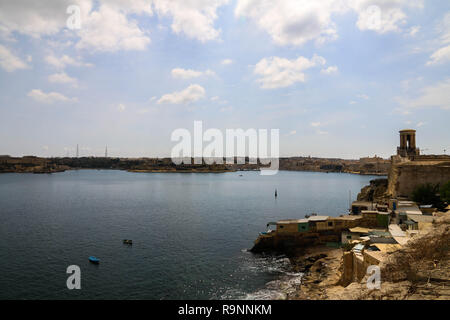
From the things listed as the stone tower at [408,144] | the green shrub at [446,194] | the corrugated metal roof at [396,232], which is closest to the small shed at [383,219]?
the corrugated metal roof at [396,232]

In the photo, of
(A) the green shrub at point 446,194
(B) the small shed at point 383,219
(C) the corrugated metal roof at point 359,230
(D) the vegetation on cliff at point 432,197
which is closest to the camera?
(C) the corrugated metal roof at point 359,230

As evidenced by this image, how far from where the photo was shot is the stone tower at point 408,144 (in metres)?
43.0

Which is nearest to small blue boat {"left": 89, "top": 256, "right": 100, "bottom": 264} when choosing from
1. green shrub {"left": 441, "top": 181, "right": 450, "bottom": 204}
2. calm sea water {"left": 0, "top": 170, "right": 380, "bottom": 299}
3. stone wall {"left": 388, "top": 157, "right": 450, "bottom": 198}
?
calm sea water {"left": 0, "top": 170, "right": 380, "bottom": 299}

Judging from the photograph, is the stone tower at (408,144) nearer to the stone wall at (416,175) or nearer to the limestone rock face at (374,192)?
the limestone rock face at (374,192)

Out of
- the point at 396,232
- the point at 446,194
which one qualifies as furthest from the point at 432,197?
the point at 396,232

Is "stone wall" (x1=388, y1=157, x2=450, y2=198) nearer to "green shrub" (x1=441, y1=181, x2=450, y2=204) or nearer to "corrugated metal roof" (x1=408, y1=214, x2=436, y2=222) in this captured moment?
"green shrub" (x1=441, y1=181, x2=450, y2=204)

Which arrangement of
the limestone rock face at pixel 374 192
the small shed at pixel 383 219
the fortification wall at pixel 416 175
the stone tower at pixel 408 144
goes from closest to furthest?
the small shed at pixel 383 219 → the fortification wall at pixel 416 175 → the limestone rock face at pixel 374 192 → the stone tower at pixel 408 144

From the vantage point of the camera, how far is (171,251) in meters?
22.3

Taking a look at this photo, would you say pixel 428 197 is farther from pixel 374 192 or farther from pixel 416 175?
pixel 374 192

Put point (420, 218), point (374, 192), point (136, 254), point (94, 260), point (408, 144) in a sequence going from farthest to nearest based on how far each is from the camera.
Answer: point (408, 144) → point (374, 192) → point (136, 254) → point (420, 218) → point (94, 260)

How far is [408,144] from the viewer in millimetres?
43688

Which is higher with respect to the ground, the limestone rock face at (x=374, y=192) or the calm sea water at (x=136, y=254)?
the limestone rock face at (x=374, y=192)

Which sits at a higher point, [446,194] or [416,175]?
[416,175]
